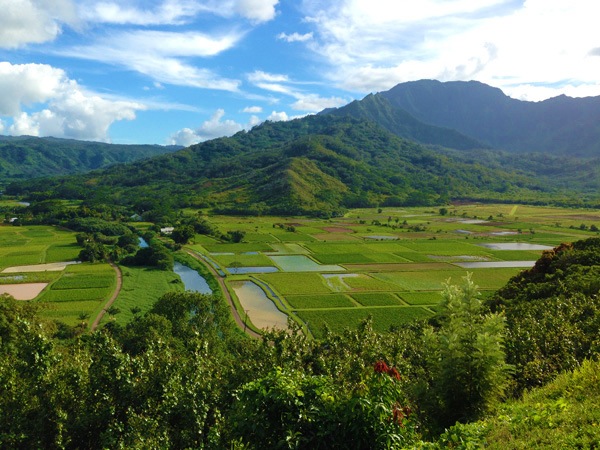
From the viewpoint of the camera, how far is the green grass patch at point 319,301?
60281 millimetres

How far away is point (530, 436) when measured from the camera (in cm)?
1162

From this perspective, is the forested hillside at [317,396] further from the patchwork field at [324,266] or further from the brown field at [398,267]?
the brown field at [398,267]

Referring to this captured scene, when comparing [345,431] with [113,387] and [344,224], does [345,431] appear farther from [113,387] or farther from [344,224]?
[344,224]

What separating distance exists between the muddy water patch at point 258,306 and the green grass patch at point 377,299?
13.8 meters

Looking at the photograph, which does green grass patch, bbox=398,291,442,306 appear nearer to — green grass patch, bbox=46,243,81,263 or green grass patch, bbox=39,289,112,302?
green grass patch, bbox=39,289,112,302

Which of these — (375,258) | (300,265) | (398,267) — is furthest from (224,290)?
(375,258)

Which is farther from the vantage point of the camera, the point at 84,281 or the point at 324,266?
the point at 324,266

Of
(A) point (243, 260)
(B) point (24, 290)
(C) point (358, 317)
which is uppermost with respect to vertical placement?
(A) point (243, 260)

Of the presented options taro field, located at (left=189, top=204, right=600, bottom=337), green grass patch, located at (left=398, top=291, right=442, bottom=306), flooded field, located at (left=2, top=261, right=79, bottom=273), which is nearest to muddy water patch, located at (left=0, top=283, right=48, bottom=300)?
flooded field, located at (left=2, top=261, right=79, bottom=273)

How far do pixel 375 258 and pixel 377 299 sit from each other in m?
31.2

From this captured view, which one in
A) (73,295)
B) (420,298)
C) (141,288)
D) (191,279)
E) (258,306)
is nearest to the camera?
(258,306)

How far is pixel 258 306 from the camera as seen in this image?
198ft

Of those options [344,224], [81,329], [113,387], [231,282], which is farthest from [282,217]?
[113,387]

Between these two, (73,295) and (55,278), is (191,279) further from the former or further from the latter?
(55,278)
